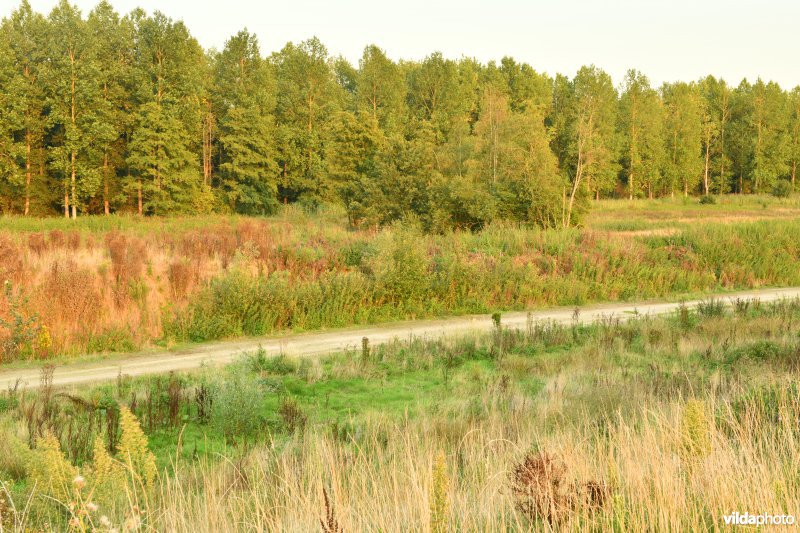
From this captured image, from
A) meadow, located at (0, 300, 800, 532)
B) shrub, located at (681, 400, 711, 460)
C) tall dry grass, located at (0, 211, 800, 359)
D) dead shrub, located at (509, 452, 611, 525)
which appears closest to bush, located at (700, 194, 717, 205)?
tall dry grass, located at (0, 211, 800, 359)

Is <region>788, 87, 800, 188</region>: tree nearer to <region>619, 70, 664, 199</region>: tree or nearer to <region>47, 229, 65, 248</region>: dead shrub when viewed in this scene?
<region>619, 70, 664, 199</region>: tree

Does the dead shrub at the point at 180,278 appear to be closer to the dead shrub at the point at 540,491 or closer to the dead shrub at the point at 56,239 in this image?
the dead shrub at the point at 56,239

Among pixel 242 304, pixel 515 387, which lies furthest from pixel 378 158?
pixel 515 387

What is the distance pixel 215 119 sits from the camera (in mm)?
60906

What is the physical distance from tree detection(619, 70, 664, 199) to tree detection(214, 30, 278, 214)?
38351mm

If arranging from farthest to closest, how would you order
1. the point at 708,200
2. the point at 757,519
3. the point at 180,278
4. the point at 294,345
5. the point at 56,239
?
the point at 708,200
the point at 56,239
the point at 180,278
the point at 294,345
the point at 757,519

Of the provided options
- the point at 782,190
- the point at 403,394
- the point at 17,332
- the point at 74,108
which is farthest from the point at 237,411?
the point at 782,190

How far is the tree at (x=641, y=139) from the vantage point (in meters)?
72.9

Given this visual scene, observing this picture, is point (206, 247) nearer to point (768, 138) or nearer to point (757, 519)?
point (757, 519)

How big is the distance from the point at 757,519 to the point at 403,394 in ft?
20.2

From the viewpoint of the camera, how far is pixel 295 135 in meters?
59.6

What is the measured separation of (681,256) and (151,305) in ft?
59.4

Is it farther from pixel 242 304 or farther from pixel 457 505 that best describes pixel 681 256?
pixel 457 505

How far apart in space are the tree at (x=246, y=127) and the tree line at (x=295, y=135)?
0.52ft
